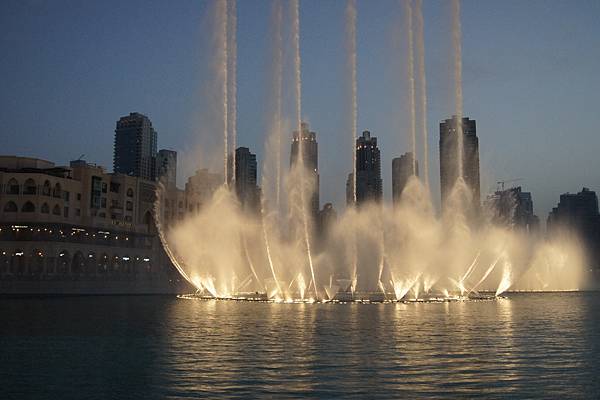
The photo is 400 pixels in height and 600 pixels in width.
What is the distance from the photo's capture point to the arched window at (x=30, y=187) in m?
97.3

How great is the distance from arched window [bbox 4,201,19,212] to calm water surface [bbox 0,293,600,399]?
61.1 meters

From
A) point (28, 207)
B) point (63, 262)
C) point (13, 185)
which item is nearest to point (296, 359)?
point (28, 207)

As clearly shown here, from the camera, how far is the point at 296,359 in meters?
23.8

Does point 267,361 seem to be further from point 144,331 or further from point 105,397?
point 144,331

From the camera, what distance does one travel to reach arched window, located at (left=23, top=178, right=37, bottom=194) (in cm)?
9731

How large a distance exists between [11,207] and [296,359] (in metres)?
85.1

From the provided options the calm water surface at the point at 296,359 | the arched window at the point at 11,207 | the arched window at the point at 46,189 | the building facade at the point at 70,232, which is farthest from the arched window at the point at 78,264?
the calm water surface at the point at 296,359

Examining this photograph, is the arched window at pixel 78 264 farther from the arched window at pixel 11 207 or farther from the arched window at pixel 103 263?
the arched window at pixel 11 207

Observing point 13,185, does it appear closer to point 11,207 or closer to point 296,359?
point 11,207

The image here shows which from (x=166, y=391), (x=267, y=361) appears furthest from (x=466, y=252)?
(x=166, y=391)

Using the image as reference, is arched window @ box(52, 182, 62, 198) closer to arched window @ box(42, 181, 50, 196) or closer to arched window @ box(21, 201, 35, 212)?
arched window @ box(42, 181, 50, 196)

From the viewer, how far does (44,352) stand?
26.2 metres

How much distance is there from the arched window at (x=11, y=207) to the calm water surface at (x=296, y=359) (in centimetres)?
6109

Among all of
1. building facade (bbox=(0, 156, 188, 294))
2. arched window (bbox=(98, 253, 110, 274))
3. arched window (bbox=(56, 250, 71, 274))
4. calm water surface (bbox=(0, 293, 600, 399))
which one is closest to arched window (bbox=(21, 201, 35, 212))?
building facade (bbox=(0, 156, 188, 294))
